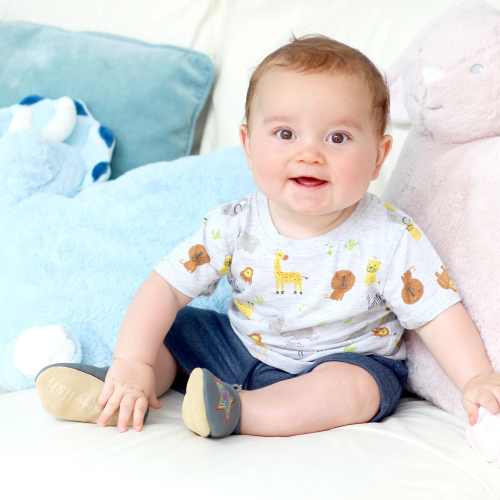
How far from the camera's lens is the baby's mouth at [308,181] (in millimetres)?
821

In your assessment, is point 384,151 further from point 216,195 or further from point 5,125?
point 5,125

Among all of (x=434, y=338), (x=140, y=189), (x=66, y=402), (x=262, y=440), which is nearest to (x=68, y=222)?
(x=140, y=189)

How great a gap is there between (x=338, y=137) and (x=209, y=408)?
43cm

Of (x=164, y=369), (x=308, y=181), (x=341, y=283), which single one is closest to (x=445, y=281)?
(x=341, y=283)

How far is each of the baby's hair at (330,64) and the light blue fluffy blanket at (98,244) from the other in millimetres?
379

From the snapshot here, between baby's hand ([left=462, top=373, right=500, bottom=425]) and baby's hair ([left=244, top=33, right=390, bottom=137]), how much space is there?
40cm

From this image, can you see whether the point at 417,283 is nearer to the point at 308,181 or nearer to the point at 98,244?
the point at 308,181

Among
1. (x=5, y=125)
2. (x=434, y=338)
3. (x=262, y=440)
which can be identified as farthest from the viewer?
(x=5, y=125)

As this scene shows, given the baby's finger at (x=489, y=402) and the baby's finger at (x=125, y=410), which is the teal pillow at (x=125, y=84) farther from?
the baby's finger at (x=489, y=402)

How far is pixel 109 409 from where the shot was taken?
78 centimetres

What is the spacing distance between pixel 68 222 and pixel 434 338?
0.77 m

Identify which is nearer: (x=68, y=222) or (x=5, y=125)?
(x=68, y=222)

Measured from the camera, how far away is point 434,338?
0.86 m

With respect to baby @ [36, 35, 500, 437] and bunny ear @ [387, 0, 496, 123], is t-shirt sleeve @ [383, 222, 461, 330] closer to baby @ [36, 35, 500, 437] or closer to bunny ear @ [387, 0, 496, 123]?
baby @ [36, 35, 500, 437]
